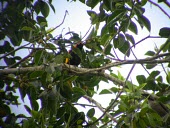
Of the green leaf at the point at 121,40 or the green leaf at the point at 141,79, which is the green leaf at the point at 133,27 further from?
the green leaf at the point at 141,79

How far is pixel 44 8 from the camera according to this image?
5.85ft

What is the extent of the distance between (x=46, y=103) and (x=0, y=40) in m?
0.98

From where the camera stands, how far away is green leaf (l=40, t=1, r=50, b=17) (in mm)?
1771

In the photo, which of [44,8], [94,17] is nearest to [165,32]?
[94,17]

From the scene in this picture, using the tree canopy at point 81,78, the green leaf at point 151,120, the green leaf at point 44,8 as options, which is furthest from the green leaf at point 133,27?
the green leaf at point 44,8

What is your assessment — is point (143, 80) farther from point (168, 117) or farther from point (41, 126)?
point (41, 126)

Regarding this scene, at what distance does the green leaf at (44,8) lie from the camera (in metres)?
1.77

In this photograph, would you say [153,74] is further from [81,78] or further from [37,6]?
[37,6]

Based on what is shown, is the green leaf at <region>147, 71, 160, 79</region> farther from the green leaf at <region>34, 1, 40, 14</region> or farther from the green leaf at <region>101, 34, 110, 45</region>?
the green leaf at <region>34, 1, 40, 14</region>

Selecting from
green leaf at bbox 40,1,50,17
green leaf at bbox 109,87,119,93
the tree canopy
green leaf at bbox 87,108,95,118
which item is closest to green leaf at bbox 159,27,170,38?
the tree canopy

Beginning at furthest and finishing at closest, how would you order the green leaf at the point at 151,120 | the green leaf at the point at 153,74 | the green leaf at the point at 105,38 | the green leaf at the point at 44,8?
the green leaf at the point at 44,8 → the green leaf at the point at 105,38 → the green leaf at the point at 153,74 → the green leaf at the point at 151,120

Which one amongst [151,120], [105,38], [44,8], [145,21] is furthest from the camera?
[44,8]

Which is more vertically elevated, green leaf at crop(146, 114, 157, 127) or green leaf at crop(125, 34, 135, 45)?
green leaf at crop(125, 34, 135, 45)

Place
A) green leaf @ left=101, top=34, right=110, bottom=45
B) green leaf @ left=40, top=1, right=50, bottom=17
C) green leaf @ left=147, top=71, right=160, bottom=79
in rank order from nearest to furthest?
green leaf @ left=147, top=71, right=160, bottom=79 < green leaf @ left=101, top=34, right=110, bottom=45 < green leaf @ left=40, top=1, right=50, bottom=17
